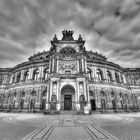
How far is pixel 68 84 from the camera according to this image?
24.7 m

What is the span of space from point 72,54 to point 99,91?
44.7 feet

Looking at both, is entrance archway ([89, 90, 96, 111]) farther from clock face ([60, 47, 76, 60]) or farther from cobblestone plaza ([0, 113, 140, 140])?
cobblestone plaza ([0, 113, 140, 140])

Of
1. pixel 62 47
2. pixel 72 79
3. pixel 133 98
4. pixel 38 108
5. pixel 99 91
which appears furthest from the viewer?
pixel 133 98

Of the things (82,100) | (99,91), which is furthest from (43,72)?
(99,91)

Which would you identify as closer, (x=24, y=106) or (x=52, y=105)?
(x=52, y=105)

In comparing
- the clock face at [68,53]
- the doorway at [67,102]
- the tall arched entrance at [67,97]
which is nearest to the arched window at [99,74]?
the clock face at [68,53]

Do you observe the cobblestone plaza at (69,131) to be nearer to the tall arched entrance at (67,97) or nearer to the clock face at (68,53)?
the tall arched entrance at (67,97)

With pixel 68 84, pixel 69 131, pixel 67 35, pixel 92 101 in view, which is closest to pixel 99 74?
pixel 92 101

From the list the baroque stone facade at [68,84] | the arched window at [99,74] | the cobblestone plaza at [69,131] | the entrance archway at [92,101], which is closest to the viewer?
the cobblestone plaza at [69,131]

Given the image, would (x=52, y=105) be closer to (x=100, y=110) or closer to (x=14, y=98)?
(x=100, y=110)

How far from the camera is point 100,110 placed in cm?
2598

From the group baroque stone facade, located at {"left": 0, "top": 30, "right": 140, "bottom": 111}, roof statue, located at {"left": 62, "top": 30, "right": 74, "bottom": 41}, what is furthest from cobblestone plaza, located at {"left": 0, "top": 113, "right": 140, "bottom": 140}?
roof statue, located at {"left": 62, "top": 30, "right": 74, "bottom": 41}

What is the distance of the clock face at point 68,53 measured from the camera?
29.4 m

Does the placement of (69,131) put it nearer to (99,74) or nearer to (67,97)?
(67,97)
